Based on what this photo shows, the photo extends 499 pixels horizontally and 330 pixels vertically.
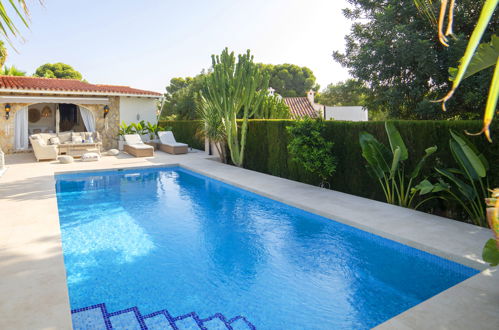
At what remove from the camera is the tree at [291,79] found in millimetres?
62391

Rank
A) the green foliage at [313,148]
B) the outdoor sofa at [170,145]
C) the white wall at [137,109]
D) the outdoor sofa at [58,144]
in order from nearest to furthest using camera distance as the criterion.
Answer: the green foliage at [313,148]
the outdoor sofa at [58,144]
the outdoor sofa at [170,145]
the white wall at [137,109]

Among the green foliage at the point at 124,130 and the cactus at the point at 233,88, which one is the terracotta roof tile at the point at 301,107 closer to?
the green foliage at the point at 124,130

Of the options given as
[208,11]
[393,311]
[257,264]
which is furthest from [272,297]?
[208,11]

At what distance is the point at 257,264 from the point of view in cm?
636

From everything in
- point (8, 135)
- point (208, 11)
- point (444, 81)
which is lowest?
point (8, 135)

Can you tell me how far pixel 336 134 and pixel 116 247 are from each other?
7.21 m

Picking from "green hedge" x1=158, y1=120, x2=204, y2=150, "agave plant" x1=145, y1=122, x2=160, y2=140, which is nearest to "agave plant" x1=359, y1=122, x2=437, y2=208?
"green hedge" x1=158, y1=120, x2=204, y2=150

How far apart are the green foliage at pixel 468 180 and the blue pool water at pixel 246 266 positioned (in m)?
1.96

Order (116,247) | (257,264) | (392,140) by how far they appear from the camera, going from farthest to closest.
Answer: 1. (392,140)
2. (116,247)
3. (257,264)

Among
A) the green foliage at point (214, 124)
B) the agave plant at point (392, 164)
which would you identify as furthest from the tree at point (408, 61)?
the green foliage at point (214, 124)

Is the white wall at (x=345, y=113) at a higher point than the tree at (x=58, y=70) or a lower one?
lower

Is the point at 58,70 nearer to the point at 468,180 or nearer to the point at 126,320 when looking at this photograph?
the point at 126,320

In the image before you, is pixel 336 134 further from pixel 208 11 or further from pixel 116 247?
pixel 208 11

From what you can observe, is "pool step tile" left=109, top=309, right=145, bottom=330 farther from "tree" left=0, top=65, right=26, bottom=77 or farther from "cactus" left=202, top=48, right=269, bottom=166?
"tree" left=0, top=65, right=26, bottom=77
